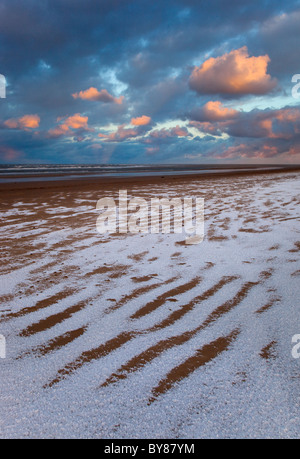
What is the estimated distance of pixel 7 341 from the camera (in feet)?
7.29

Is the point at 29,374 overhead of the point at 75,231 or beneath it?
beneath

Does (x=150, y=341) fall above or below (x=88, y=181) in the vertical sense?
below

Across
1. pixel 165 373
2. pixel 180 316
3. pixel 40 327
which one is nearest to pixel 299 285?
pixel 180 316

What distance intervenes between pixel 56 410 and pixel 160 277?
1.99m

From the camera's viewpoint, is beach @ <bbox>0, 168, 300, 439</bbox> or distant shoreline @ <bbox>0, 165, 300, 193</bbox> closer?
beach @ <bbox>0, 168, 300, 439</bbox>

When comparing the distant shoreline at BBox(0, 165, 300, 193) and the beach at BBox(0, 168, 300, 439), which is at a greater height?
the distant shoreline at BBox(0, 165, 300, 193)

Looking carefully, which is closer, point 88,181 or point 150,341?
point 150,341

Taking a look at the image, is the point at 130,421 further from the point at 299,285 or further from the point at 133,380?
the point at 299,285

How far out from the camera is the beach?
1.53 metres

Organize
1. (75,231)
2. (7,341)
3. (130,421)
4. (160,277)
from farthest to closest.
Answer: (75,231) < (160,277) < (7,341) < (130,421)

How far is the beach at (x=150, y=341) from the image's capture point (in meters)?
1.53

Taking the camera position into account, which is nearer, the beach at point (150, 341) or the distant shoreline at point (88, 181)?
the beach at point (150, 341)

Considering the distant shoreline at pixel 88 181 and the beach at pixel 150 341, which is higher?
the distant shoreline at pixel 88 181

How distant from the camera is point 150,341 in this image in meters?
2.18
